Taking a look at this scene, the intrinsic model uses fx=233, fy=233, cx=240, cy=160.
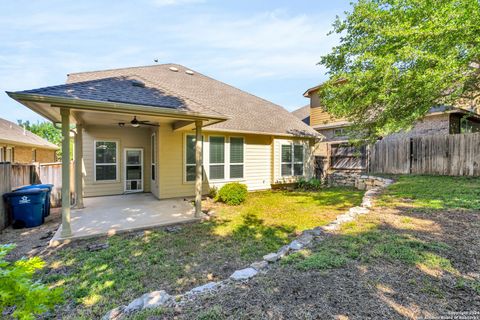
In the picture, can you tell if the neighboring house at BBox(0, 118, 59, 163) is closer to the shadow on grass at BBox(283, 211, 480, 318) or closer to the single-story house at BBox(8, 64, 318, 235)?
the single-story house at BBox(8, 64, 318, 235)

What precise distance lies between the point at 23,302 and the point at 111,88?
509 cm

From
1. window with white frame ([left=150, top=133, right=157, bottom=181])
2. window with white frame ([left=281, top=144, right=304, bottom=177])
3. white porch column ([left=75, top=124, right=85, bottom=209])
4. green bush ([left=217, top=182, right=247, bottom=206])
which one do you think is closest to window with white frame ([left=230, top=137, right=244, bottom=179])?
green bush ([left=217, top=182, right=247, bottom=206])

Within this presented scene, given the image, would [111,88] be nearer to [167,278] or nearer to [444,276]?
[167,278]

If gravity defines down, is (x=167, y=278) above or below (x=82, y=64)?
below

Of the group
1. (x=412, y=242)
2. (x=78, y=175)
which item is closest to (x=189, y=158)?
(x=78, y=175)

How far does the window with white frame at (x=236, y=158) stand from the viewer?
390 inches

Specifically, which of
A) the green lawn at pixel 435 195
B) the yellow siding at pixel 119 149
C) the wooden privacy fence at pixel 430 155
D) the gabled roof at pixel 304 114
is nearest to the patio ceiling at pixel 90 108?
the yellow siding at pixel 119 149

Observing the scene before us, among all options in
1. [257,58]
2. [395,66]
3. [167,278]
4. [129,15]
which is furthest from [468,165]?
[129,15]

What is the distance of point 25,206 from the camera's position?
577 cm

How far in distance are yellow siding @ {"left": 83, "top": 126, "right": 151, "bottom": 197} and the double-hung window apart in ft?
9.17

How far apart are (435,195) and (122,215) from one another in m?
8.83

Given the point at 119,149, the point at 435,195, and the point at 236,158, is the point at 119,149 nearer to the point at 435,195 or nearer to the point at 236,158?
the point at 236,158

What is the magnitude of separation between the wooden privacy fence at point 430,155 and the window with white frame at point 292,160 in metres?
4.19

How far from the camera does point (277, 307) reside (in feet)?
7.38
